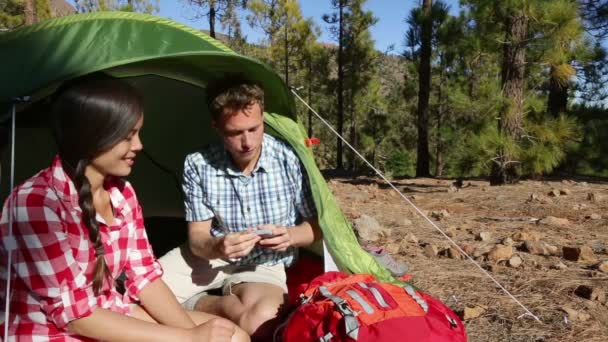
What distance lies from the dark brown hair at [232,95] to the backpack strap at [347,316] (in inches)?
30.5

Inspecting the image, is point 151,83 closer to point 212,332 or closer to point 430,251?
point 212,332

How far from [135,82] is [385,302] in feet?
5.41

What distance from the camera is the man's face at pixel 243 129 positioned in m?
2.04

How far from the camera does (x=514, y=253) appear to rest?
323cm

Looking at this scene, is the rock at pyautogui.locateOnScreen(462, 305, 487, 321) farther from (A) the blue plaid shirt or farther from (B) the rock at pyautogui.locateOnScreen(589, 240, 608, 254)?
(B) the rock at pyautogui.locateOnScreen(589, 240, 608, 254)

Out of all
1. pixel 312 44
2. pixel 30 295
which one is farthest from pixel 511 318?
pixel 312 44

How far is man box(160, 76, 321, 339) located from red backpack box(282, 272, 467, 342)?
0.25 metres

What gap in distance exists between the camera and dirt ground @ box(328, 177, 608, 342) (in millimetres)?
2301

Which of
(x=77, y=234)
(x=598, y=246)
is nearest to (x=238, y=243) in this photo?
(x=77, y=234)

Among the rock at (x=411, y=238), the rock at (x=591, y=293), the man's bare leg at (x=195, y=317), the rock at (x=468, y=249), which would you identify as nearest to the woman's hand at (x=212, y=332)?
the man's bare leg at (x=195, y=317)

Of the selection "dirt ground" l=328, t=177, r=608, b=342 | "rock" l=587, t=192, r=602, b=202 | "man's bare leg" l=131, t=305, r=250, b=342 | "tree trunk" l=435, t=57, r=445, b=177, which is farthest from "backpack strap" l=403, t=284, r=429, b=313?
"tree trunk" l=435, t=57, r=445, b=177

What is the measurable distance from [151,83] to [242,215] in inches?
37.8

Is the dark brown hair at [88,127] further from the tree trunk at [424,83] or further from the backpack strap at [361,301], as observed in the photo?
the tree trunk at [424,83]

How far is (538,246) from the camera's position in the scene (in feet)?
10.7
